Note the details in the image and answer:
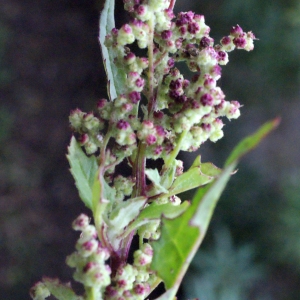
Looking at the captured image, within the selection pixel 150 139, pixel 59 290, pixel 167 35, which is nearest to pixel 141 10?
pixel 167 35

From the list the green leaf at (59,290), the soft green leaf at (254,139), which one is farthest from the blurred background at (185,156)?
the soft green leaf at (254,139)

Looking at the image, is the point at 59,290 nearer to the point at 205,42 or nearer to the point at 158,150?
the point at 158,150

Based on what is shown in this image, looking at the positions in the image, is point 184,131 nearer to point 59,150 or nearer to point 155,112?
point 155,112

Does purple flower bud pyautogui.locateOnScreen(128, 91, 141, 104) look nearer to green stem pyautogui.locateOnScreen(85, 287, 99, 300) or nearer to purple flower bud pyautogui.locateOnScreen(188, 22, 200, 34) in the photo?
purple flower bud pyautogui.locateOnScreen(188, 22, 200, 34)

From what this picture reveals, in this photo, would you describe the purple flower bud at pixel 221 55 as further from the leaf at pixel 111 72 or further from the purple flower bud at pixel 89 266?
the purple flower bud at pixel 89 266

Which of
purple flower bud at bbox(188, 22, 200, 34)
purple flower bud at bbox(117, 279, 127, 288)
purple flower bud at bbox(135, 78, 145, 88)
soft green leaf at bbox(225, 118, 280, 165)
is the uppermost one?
purple flower bud at bbox(188, 22, 200, 34)

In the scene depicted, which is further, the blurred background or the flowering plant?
the blurred background

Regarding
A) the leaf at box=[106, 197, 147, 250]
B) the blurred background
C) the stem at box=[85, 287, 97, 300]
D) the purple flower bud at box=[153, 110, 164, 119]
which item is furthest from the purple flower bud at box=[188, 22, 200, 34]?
the blurred background

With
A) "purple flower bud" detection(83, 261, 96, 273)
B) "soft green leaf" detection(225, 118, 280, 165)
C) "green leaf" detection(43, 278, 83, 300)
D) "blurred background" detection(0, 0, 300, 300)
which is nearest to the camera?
"soft green leaf" detection(225, 118, 280, 165)
